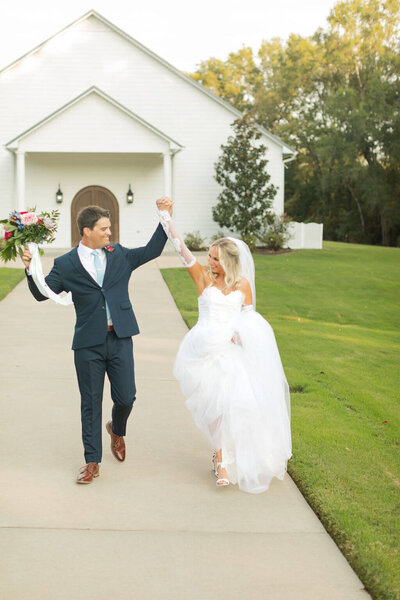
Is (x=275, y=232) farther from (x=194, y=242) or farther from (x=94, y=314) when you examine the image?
(x=94, y=314)

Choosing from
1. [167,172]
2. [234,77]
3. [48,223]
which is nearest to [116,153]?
[167,172]

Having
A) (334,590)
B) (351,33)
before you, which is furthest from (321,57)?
(334,590)

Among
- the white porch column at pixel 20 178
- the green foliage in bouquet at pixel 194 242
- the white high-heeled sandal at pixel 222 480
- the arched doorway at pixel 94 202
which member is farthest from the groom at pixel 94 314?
the arched doorway at pixel 94 202

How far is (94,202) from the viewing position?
26438 millimetres

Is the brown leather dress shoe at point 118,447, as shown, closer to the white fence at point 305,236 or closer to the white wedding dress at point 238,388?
the white wedding dress at point 238,388

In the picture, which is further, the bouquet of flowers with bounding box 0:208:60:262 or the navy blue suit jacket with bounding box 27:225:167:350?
the bouquet of flowers with bounding box 0:208:60:262

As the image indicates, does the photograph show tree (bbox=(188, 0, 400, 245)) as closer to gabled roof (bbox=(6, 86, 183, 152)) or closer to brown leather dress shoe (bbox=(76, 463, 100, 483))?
gabled roof (bbox=(6, 86, 183, 152))

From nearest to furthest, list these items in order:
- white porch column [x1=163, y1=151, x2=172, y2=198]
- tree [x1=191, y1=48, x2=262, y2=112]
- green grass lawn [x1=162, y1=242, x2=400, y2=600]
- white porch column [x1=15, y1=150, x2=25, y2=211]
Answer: green grass lawn [x1=162, y1=242, x2=400, y2=600], white porch column [x1=15, y1=150, x2=25, y2=211], white porch column [x1=163, y1=151, x2=172, y2=198], tree [x1=191, y1=48, x2=262, y2=112]

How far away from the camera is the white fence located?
27.4 meters

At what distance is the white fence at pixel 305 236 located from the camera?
89.8 ft

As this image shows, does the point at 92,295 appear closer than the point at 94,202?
Yes

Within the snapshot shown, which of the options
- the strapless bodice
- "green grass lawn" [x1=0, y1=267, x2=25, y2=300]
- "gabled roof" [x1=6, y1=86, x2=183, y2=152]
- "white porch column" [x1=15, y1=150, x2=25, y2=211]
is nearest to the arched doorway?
"white porch column" [x1=15, y1=150, x2=25, y2=211]

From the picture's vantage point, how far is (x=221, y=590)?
3.56 m

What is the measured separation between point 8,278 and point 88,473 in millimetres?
12742
